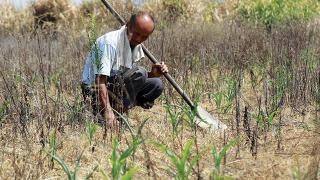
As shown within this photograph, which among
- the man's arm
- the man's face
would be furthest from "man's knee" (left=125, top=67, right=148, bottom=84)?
the man's arm

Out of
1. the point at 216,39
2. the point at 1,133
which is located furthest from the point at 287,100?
the point at 216,39

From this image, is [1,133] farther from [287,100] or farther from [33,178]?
[287,100]

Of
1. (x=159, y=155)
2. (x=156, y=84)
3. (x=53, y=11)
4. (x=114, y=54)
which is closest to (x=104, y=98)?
(x=114, y=54)

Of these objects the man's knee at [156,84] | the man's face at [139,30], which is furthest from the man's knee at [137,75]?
the man's face at [139,30]

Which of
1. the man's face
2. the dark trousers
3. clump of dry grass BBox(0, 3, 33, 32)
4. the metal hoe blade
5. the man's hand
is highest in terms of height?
clump of dry grass BBox(0, 3, 33, 32)

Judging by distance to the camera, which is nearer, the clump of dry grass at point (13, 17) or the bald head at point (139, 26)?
the bald head at point (139, 26)

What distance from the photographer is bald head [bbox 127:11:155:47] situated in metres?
3.54

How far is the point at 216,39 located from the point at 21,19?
18.9 ft

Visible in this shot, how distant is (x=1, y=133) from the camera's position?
3.15 meters

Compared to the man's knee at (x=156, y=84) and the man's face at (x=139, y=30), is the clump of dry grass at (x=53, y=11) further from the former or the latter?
the man's face at (x=139, y=30)

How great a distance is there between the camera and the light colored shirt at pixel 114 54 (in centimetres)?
343

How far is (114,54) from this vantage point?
11.6 feet

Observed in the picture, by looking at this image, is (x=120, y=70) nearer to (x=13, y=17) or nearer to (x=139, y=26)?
(x=139, y=26)

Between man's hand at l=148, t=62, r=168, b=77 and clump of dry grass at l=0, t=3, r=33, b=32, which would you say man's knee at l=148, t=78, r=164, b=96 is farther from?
clump of dry grass at l=0, t=3, r=33, b=32
